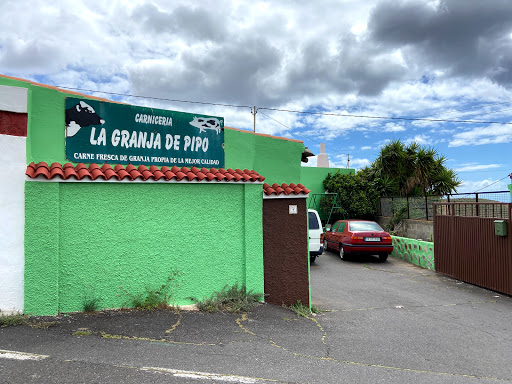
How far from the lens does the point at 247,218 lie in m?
7.18

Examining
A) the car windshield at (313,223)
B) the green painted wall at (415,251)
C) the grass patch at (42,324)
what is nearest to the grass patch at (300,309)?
the grass patch at (42,324)

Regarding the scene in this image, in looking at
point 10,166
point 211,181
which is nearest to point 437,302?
point 211,181

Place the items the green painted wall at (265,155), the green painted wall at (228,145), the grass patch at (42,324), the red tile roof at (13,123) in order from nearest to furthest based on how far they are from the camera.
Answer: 1. the grass patch at (42,324)
2. the red tile roof at (13,123)
3. the green painted wall at (228,145)
4. the green painted wall at (265,155)

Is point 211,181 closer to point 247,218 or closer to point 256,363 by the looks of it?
point 247,218

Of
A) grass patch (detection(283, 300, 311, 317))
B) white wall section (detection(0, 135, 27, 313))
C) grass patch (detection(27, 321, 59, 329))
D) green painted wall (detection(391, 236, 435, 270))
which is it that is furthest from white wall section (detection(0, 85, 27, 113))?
green painted wall (detection(391, 236, 435, 270))

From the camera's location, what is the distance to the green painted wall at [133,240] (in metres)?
5.53

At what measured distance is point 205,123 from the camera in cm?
740

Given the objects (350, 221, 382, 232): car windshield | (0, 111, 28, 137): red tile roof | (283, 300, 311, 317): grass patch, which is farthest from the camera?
(350, 221, 382, 232): car windshield

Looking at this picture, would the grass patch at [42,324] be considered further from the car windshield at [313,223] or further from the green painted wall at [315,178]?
the green painted wall at [315,178]

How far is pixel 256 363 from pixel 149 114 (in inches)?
182

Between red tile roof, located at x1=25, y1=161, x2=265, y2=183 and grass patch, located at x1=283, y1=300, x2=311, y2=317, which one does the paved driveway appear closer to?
grass patch, located at x1=283, y1=300, x2=311, y2=317

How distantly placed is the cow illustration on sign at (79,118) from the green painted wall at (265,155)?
246 cm

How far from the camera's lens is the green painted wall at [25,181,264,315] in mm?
5527

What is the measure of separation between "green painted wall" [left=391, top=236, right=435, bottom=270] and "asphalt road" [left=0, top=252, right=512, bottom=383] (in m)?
4.73
